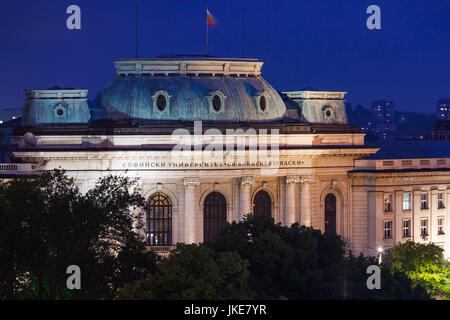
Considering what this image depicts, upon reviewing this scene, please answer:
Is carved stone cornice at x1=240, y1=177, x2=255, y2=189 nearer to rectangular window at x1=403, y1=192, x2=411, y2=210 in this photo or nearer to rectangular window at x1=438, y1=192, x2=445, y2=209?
rectangular window at x1=403, y1=192, x2=411, y2=210

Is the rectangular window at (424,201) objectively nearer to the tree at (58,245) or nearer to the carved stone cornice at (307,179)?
the carved stone cornice at (307,179)

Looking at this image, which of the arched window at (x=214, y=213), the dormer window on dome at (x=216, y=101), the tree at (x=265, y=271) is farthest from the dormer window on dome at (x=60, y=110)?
the tree at (x=265, y=271)

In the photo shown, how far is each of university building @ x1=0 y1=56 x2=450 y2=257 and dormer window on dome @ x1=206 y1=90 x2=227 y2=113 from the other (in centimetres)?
10

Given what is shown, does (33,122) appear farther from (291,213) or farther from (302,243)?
(302,243)

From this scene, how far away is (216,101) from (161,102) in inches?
214

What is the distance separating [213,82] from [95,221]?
47.8 metres

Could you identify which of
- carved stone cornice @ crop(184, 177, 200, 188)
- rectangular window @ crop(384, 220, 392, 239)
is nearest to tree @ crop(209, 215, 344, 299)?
carved stone cornice @ crop(184, 177, 200, 188)

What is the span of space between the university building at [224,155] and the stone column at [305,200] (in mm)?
140

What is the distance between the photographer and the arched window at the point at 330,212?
13300cm

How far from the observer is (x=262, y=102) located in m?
131

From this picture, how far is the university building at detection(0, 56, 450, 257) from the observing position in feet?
405
